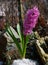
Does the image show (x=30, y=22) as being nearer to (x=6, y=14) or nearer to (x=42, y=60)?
(x=42, y=60)

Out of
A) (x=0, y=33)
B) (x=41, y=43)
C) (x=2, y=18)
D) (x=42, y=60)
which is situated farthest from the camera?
(x=2, y=18)

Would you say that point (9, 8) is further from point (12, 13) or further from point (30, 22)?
point (30, 22)

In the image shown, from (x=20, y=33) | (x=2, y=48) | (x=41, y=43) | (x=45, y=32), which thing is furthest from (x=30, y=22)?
(x=45, y=32)

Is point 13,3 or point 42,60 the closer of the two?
point 42,60

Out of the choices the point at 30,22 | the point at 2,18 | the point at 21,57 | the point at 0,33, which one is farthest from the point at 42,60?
the point at 2,18

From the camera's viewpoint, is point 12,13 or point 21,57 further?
point 12,13

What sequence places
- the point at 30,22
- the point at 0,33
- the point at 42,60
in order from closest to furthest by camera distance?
the point at 30,22 → the point at 42,60 → the point at 0,33

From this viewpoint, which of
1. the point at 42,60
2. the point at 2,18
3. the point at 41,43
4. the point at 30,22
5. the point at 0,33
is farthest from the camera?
the point at 2,18

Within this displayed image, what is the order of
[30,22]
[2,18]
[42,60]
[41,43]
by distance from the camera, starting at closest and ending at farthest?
[30,22]
[42,60]
[41,43]
[2,18]

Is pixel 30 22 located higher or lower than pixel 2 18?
higher
